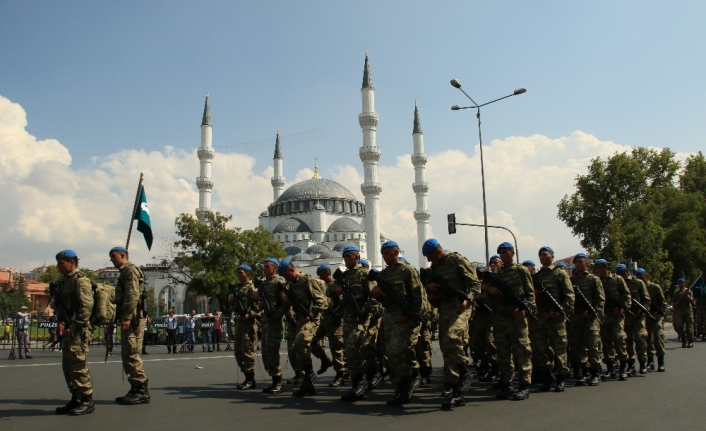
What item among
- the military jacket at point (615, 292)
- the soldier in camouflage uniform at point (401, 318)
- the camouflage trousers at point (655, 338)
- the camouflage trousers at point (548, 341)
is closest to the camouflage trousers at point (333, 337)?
the soldier in camouflage uniform at point (401, 318)

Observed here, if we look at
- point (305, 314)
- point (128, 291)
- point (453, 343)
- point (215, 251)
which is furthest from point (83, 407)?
point (215, 251)

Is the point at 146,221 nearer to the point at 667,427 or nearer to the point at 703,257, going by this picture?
the point at 667,427

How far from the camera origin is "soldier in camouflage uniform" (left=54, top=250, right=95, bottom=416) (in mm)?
6234

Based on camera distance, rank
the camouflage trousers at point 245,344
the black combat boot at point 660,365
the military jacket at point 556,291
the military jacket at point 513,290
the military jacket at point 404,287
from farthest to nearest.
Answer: the black combat boot at point 660,365 < the camouflage trousers at point 245,344 < the military jacket at point 556,291 < the military jacket at point 513,290 < the military jacket at point 404,287

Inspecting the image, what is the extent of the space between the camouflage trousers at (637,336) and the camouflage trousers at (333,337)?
442cm

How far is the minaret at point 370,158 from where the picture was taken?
53.0 metres

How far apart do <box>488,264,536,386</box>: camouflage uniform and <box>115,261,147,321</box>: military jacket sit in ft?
13.3

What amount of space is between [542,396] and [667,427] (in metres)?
1.97

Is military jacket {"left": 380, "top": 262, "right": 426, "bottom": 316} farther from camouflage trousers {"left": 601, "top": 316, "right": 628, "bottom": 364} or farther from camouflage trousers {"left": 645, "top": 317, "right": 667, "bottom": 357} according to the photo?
camouflage trousers {"left": 645, "top": 317, "right": 667, "bottom": 357}

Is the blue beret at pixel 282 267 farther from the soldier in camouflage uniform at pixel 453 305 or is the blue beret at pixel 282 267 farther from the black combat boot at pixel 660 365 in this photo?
the black combat boot at pixel 660 365

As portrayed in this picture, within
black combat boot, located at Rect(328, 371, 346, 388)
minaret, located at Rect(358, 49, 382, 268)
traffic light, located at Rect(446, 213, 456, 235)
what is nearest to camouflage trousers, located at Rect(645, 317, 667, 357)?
black combat boot, located at Rect(328, 371, 346, 388)

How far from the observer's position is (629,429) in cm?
506

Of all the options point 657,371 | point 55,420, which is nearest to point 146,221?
point 55,420

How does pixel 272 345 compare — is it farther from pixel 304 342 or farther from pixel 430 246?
pixel 430 246
